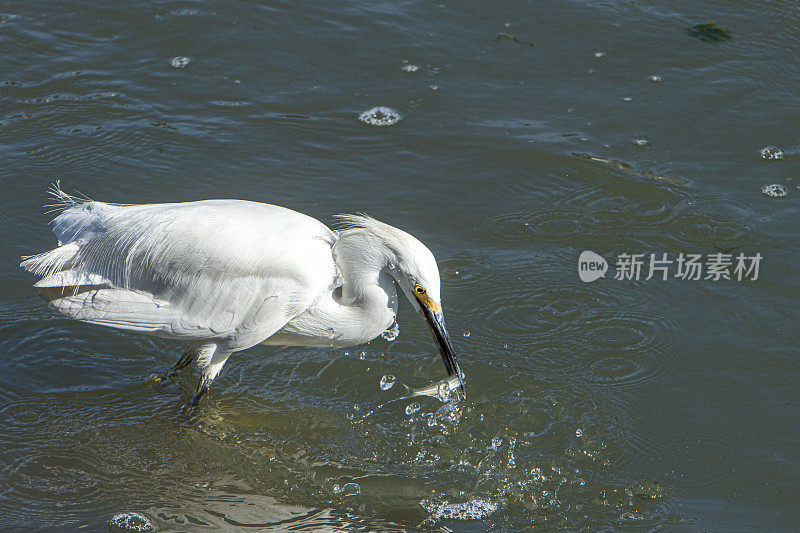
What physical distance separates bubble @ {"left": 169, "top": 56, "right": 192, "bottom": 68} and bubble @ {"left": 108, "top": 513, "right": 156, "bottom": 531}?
518cm

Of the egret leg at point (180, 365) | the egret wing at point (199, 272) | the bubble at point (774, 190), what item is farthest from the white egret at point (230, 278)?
the bubble at point (774, 190)

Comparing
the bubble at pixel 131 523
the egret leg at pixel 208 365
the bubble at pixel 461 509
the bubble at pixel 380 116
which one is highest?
the bubble at pixel 380 116

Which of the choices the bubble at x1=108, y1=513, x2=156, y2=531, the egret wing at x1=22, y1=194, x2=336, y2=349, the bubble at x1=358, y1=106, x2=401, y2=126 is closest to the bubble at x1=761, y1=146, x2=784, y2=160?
the bubble at x1=358, y1=106, x2=401, y2=126

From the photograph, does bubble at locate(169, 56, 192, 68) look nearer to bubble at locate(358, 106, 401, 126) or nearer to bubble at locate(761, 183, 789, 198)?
bubble at locate(358, 106, 401, 126)

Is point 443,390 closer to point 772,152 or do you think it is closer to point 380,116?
point 380,116

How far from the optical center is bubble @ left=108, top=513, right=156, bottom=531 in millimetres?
4168

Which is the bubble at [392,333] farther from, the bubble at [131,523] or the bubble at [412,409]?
the bubble at [131,523]

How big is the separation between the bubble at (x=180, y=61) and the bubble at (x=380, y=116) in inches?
76.0

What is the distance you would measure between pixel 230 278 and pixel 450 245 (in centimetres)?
208

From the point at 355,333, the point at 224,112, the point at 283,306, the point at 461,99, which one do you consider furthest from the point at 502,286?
the point at 224,112

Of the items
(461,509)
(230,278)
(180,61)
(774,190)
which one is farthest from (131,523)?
(180,61)

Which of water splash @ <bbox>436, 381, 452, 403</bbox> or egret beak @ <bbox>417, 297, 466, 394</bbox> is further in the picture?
water splash @ <bbox>436, 381, 452, 403</bbox>

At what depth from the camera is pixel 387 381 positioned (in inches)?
206

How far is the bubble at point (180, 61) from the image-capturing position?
8.28 m
